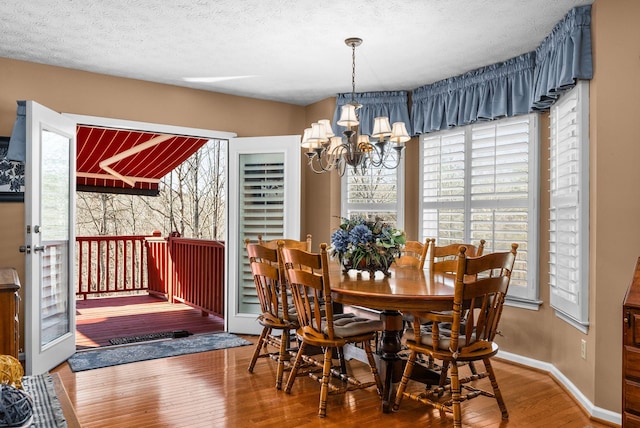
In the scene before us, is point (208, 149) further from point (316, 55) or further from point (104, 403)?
point (104, 403)

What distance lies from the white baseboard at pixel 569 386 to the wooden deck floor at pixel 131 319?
10.0ft

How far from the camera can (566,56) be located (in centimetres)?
323

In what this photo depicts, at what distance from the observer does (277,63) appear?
14.0 ft

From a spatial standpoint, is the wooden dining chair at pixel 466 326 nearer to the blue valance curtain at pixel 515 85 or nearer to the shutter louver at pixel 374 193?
the blue valance curtain at pixel 515 85

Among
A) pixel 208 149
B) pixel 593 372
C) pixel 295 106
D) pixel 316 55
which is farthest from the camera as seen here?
pixel 208 149

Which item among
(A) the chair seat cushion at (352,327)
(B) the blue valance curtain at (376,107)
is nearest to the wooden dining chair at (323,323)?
(A) the chair seat cushion at (352,327)

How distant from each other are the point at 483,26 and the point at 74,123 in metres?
3.50

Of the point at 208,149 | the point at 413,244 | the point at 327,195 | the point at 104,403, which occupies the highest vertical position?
the point at 208,149

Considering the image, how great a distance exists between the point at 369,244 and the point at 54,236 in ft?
8.66

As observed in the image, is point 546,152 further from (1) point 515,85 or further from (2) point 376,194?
(2) point 376,194

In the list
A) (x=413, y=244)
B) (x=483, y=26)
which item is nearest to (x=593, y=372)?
(x=413, y=244)

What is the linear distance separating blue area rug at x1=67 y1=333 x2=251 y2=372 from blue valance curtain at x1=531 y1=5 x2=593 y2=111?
345 cm

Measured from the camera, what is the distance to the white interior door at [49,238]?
3537mm

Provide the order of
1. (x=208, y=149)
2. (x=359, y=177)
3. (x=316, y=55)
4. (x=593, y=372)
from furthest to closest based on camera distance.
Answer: (x=208, y=149)
(x=359, y=177)
(x=316, y=55)
(x=593, y=372)
